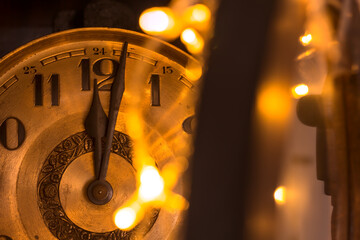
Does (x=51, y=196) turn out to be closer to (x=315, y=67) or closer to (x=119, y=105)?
(x=119, y=105)

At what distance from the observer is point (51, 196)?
702 mm

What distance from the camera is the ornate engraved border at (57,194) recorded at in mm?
697

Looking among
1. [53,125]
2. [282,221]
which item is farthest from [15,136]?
[282,221]

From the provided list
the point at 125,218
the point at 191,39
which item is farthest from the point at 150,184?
the point at 191,39

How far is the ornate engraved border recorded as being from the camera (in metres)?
0.70

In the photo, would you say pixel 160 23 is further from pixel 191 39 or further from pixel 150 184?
pixel 150 184

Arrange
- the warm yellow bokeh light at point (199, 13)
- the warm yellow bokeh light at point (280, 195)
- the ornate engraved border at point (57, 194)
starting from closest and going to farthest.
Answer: the warm yellow bokeh light at point (280, 195) < the ornate engraved border at point (57, 194) < the warm yellow bokeh light at point (199, 13)

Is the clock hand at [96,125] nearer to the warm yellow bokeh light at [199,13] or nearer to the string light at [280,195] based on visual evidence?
the warm yellow bokeh light at [199,13]

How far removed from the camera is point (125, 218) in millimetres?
718

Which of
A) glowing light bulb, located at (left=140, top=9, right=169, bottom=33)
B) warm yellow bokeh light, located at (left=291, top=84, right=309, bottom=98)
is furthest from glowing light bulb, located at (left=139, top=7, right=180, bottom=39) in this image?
warm yellow bokeh light, located at (left=291, top=84, right=309, bottom=98)

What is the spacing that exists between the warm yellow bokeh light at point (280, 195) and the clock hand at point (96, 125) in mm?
360

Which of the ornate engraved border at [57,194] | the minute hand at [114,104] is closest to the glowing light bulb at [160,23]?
the minute hand at [114,104]

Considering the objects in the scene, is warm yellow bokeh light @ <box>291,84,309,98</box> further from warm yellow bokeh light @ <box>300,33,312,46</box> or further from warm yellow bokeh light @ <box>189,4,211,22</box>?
warm yellow bokeh light @ <box>189,4,211,22</box>

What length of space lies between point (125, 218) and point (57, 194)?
11cm
